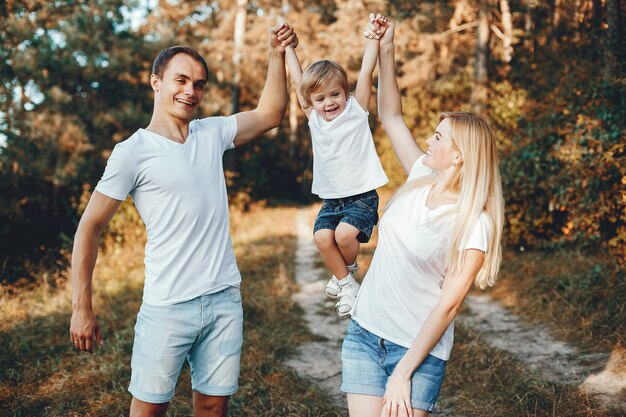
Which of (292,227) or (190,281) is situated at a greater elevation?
(190,281)

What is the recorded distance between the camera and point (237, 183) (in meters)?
18.9

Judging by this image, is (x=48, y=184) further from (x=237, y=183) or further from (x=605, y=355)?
(x=605, y=355)

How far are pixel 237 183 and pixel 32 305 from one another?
12655 millimetres

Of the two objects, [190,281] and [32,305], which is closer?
[190,281]

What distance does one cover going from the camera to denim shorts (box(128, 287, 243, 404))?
7.80 ft

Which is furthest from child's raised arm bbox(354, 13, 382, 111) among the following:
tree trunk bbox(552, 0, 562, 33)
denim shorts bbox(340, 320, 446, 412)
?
tree trunk bbox(552, 0, 562, 33)

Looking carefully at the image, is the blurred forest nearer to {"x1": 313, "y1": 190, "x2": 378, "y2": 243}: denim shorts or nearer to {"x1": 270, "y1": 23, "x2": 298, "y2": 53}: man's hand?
{"x1": 313, "y1": 190, "x2": 378, "y2": 243}: denim shorts

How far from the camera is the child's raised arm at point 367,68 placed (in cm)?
309

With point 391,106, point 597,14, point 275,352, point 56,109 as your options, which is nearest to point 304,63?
point 56,109

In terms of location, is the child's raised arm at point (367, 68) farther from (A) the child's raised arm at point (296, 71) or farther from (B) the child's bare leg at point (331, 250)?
(B) the child's bare leg at point (331, 250)

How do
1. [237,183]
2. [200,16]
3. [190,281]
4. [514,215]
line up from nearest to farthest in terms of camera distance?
[190,281] < [514,215] < [237,183] < [200,16]

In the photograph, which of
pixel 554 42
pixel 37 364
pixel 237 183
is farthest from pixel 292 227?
pixel 37 364

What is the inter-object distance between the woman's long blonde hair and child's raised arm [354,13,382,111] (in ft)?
3.15

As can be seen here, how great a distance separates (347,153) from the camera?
3363 millimetres
